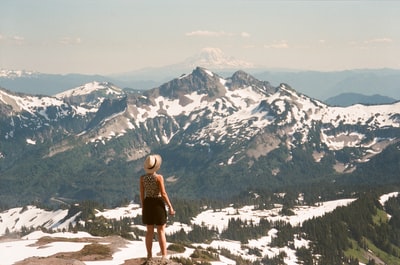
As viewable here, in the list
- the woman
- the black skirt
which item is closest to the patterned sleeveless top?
the woman

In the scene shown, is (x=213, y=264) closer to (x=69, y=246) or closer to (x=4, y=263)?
(x=69, y=246)

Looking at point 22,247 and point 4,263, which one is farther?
point 22,247

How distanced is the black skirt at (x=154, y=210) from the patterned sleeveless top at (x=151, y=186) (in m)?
0.26

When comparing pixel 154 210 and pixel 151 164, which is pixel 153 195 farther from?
pixel 151 164

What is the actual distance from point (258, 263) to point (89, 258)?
489 ft

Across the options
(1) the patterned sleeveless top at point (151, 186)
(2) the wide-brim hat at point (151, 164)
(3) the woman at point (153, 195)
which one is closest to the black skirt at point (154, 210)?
(3) the woman at point (153, 195)

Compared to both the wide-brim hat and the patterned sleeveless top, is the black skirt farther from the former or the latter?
the wide-brim hat

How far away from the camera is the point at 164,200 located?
25.2 m

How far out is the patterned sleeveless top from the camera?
25109 mm

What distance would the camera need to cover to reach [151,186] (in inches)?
991

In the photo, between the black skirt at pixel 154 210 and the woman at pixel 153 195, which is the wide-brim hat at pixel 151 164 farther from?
the black skirt at pixel 154 210

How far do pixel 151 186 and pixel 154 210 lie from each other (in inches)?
50.0

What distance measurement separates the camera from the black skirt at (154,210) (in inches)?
992

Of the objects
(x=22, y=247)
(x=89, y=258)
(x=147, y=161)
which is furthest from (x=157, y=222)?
(x=22, y=247)
